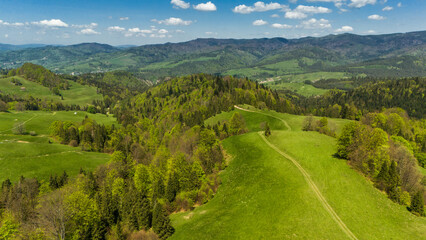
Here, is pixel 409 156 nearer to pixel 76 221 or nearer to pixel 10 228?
pixel 76 221

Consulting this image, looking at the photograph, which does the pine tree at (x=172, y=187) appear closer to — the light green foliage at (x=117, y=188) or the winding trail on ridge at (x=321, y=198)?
the light green foliage at (x=117, y=188)

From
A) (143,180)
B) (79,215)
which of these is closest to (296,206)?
(143,180)

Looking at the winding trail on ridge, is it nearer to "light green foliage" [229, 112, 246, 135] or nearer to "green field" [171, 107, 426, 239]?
"green field" [171, 107, 426, 239]

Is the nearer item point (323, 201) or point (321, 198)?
point (323, 201)

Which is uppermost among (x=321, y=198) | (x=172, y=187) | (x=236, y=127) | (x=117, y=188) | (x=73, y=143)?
(x=321, y=198)

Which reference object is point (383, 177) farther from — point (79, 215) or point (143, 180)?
point (79, 215)

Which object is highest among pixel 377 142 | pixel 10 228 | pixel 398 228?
pixel 377 142

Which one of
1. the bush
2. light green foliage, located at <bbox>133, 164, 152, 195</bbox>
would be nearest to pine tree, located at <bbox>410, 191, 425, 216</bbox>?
light green foliage, located at <bbox>133, 164, 152, 195</bbox>

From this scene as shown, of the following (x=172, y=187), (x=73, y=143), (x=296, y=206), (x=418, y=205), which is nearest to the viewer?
(x=418, y=205)

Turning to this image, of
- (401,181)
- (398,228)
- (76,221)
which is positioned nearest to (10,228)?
(76,221)
